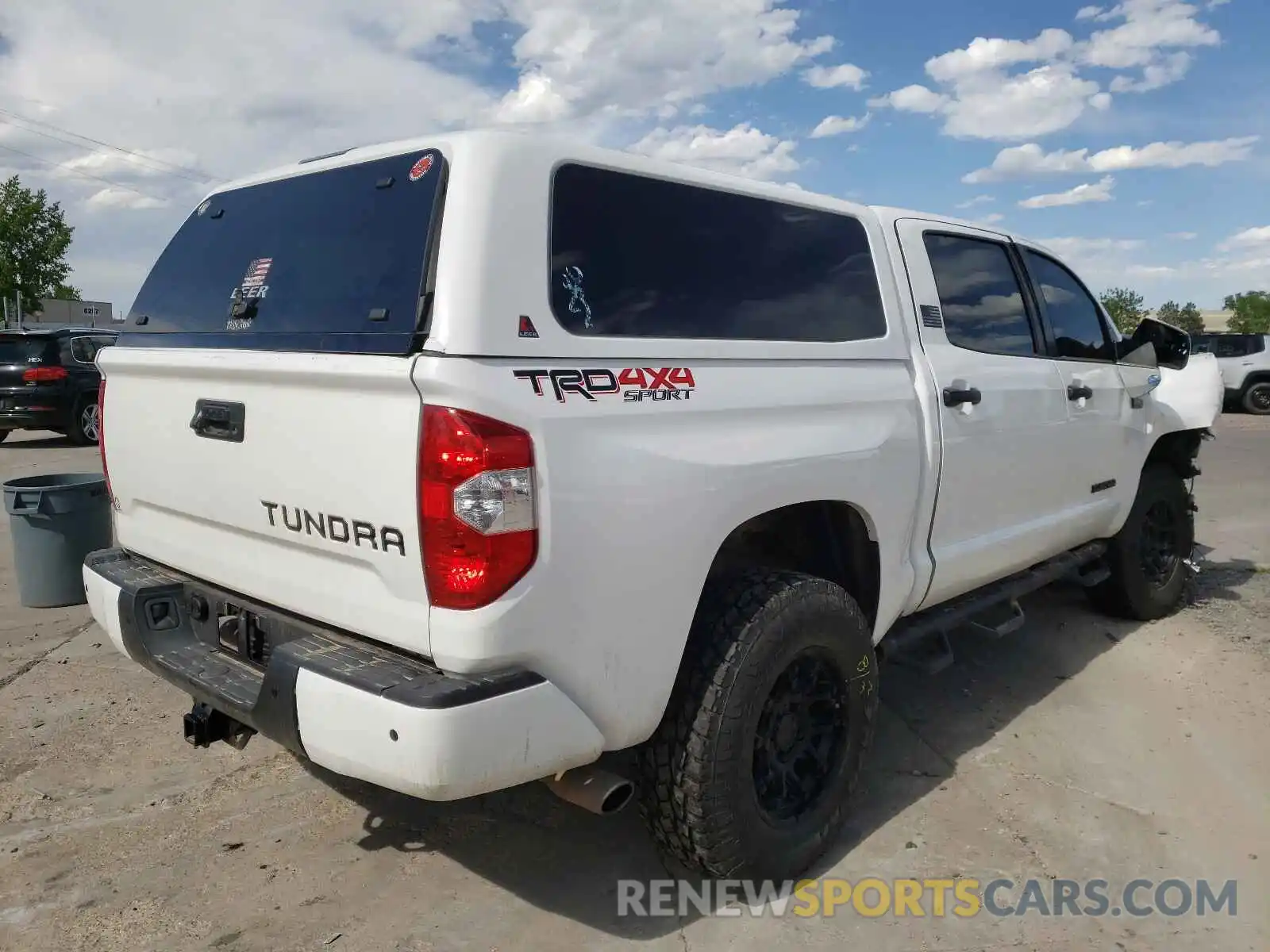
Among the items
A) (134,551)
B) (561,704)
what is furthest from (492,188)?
(134,551)

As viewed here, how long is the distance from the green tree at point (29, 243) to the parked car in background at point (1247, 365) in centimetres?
3814

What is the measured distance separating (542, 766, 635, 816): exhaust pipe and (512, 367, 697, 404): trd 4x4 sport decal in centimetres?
96

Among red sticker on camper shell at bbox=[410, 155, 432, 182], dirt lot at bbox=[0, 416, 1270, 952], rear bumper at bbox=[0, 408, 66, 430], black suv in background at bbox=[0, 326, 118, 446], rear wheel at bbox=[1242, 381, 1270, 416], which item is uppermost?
red sticker on camper shell at bbox=[410, 155, 432, 182]

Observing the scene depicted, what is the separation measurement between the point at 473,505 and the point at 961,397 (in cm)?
208

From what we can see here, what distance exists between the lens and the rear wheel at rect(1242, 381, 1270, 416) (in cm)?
2031

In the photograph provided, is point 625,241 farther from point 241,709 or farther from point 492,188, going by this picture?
point 241,709

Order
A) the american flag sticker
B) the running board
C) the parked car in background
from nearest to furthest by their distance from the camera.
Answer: the american flag sticker, the running board, the parked car in background

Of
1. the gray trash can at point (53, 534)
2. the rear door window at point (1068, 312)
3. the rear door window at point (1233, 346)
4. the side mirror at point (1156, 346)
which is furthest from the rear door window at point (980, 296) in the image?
the rear door window at point (1233, 346)

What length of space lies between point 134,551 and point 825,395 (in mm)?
2316

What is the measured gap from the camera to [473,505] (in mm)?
2150

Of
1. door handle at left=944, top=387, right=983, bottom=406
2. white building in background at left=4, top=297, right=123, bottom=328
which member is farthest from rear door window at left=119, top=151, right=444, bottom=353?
white building in background at left=4, top=297, right=123, bottom=328

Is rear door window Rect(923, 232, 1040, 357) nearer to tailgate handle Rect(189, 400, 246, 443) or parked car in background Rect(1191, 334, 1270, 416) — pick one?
tailgate handle Rect(189, 400, 246, 443)

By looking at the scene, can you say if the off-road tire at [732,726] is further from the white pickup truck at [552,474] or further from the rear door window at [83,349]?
the rear door window at [83,349]

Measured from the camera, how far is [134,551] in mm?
3293
